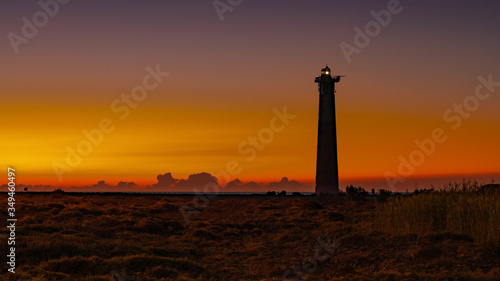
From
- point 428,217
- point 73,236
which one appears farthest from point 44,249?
point 428,217

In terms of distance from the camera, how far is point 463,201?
18.8m

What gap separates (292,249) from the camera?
66.6 feet

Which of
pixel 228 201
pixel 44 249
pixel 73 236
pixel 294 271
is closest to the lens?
pixel 294 271

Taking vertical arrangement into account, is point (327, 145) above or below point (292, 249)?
above

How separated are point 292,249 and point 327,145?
26044 millimetres

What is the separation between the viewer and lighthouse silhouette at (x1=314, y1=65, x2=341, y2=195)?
45.5 meters

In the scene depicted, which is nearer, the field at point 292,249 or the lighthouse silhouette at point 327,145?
the field at point 292,249

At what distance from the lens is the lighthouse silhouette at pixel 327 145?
1790 inches

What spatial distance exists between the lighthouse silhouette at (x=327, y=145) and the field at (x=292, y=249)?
18119mm

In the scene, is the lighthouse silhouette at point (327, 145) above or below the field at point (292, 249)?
above

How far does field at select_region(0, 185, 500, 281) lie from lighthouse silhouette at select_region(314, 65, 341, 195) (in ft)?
59.4

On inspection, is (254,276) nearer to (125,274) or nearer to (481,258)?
(125,274)

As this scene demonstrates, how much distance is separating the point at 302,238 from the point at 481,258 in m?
8.53

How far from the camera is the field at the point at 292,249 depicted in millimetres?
15109
